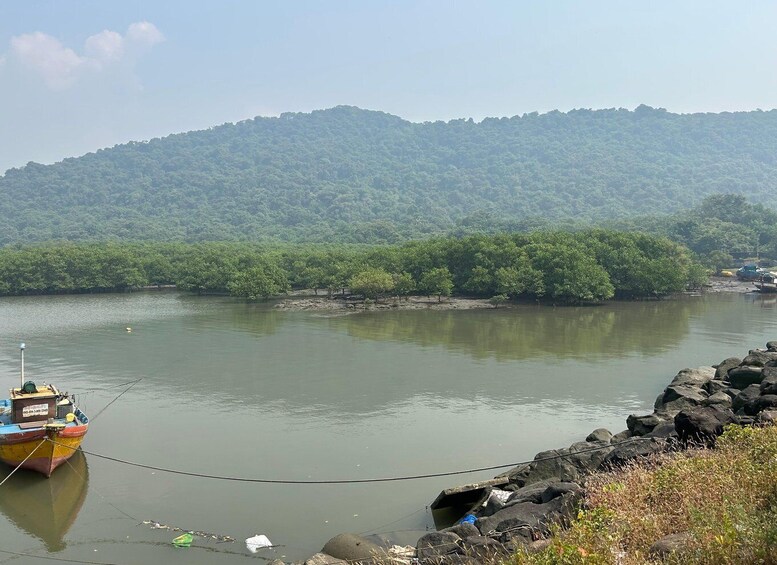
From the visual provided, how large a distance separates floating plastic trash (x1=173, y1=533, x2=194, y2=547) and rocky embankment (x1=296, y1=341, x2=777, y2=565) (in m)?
3.27

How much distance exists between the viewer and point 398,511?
1606 cm

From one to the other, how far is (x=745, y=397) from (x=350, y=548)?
10999 millimetres

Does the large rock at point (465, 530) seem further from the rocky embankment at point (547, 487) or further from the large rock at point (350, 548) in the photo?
the large rock at point (350, 548)

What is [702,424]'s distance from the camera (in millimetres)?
13867

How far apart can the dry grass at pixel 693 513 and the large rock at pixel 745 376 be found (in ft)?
35.8

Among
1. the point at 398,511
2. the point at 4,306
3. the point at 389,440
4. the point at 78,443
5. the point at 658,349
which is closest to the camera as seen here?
the point at 398,511

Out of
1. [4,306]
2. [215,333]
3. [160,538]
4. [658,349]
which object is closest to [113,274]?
[4,306]

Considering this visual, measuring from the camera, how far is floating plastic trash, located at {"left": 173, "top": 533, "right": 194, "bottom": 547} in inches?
565

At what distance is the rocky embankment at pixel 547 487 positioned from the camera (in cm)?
1088

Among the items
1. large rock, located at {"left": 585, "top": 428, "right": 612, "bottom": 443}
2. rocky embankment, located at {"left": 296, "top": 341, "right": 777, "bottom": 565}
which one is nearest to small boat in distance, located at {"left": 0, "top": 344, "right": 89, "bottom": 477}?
rocky embankment, located at {"left": 296, "top": 341, "right": 777, "bottom": 565}

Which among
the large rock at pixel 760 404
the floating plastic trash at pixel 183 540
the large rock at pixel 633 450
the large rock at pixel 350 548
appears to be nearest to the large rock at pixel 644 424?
the large rock at pixel 760 404

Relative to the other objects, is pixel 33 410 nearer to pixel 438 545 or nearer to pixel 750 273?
pixel 438 545

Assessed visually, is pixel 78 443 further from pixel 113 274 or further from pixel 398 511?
pixel 113 274

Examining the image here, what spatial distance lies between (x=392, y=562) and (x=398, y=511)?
17.2ft
